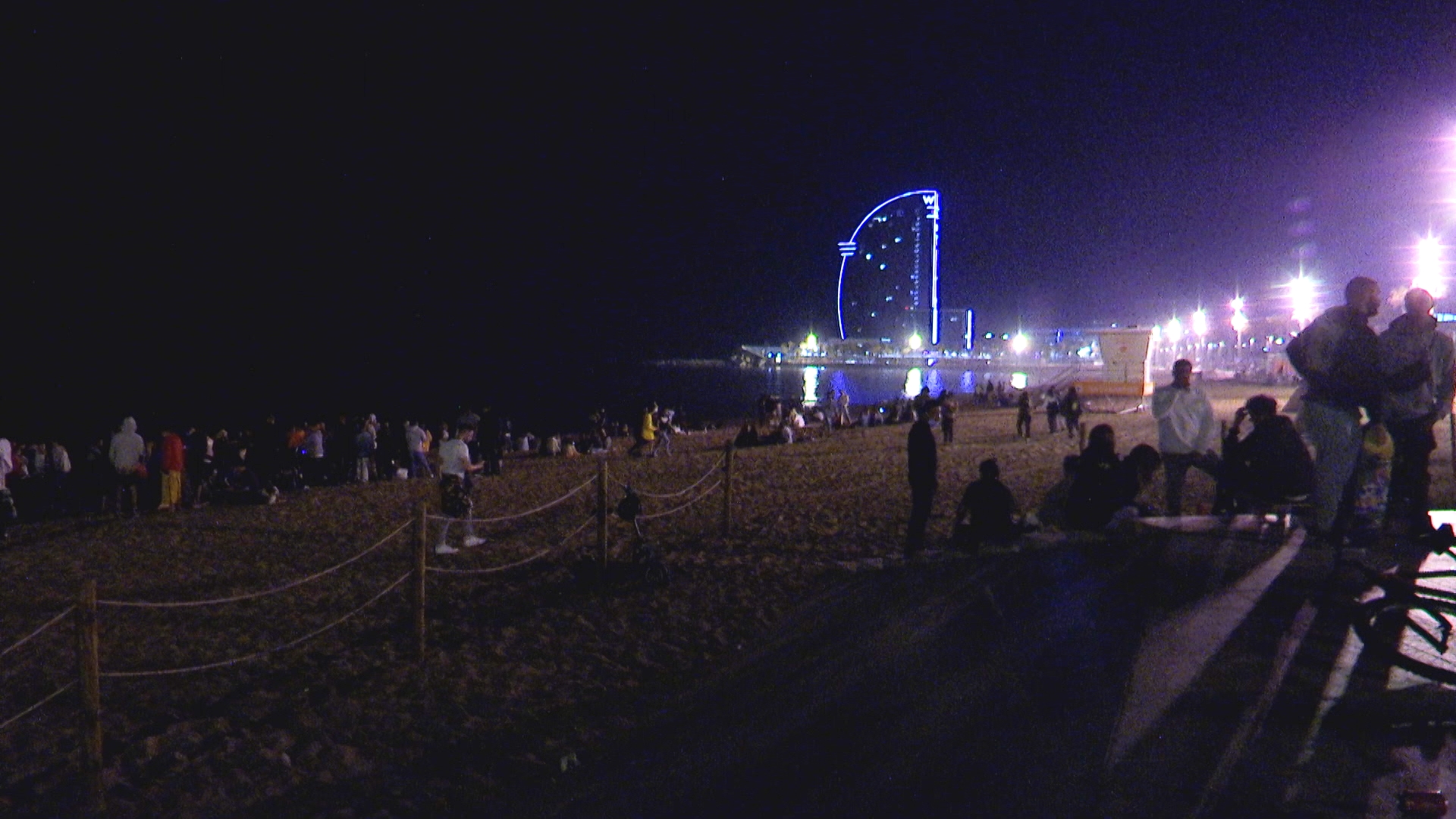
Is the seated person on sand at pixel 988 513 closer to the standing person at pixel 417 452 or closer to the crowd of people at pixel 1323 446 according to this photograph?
the crowd of people at pixel 1323 446

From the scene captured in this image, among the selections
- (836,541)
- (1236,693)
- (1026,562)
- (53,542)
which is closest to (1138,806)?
(1236,693)

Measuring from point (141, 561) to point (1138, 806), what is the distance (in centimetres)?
1035

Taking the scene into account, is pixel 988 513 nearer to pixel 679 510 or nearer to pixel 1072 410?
pixel 679 510

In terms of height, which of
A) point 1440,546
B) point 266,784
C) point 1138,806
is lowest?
point 266,784

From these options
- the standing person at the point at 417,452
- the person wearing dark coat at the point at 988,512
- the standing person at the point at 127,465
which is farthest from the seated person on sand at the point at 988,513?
the standing person at the point at 417,452

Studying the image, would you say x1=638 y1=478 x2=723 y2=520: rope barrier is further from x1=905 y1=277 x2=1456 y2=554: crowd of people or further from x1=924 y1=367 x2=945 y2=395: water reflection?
x1=924 y1=367 x2=945 y2=395: water reflection

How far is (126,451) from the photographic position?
43.7 ft

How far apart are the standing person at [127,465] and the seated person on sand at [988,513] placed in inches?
461

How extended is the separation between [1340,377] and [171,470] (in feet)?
47.5

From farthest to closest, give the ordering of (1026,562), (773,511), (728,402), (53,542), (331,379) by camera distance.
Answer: (331,379), (728,402), (773,511), (53,542), (1026,562)

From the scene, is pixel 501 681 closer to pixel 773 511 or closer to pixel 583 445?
pixel 773 511

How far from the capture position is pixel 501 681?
6086 millimetres

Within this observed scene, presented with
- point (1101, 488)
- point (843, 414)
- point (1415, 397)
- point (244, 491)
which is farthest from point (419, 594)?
point (843, 414)

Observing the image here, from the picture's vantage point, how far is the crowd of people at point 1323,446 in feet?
17.0
